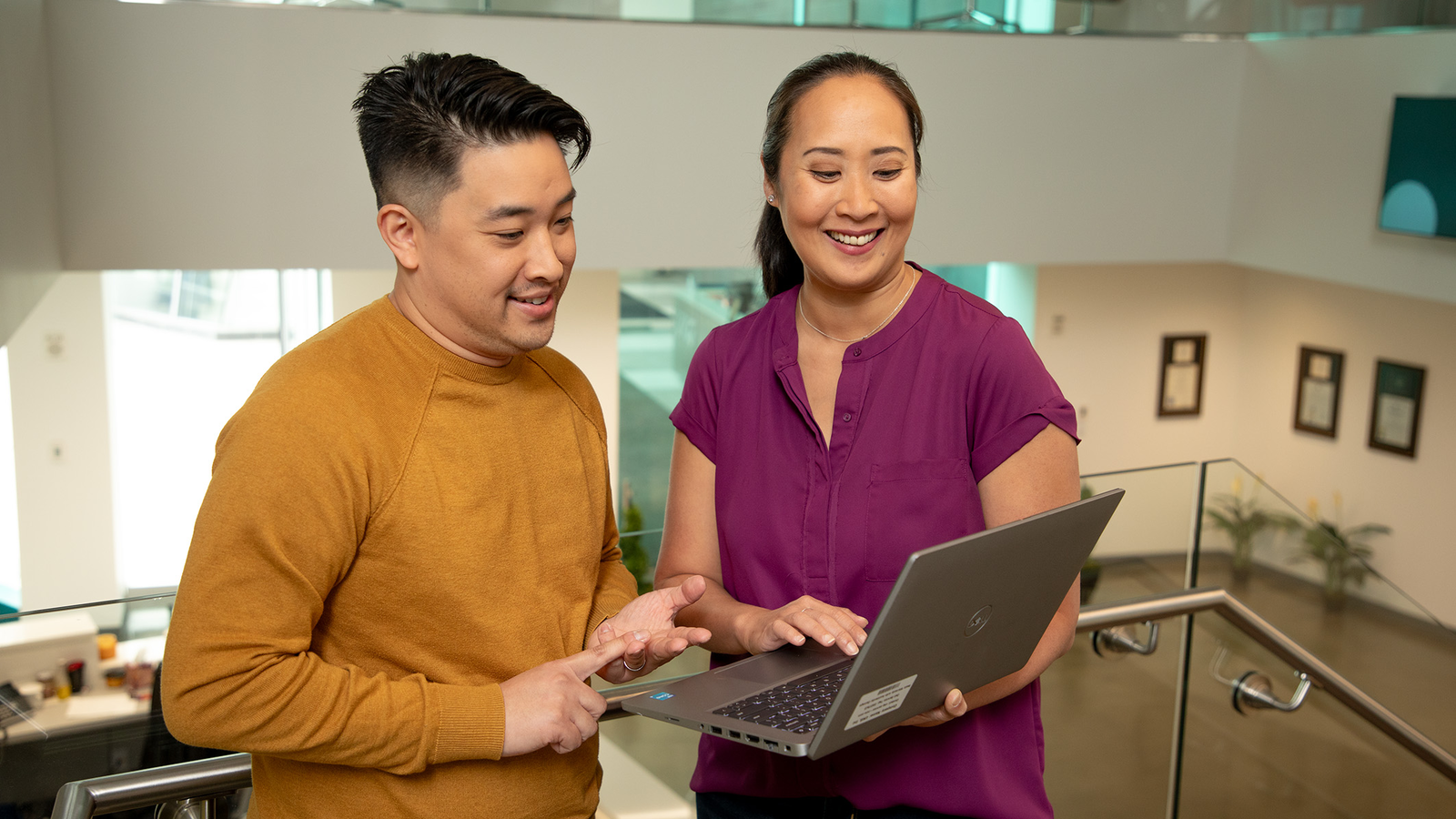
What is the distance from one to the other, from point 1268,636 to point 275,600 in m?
1.90

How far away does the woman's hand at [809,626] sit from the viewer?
52.3 inches

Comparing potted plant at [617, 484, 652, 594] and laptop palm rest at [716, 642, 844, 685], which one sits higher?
laptop palm rest at [716, 642, 844, 685]

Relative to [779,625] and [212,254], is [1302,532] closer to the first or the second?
[779,625]

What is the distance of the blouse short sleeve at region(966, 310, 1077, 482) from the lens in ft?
4.60

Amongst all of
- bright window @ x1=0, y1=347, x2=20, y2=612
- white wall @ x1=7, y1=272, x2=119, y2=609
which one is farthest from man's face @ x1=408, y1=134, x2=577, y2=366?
bright window @ x1=0, y1=347, x2=20, y2=612

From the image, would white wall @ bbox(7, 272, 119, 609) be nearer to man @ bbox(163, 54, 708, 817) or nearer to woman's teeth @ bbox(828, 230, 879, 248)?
man @ bbox(163, 54, 708, 817)

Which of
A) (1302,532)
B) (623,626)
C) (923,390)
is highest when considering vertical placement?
(923,390)

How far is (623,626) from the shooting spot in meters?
1.37

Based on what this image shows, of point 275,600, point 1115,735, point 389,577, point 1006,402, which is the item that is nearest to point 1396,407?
point 1115,735

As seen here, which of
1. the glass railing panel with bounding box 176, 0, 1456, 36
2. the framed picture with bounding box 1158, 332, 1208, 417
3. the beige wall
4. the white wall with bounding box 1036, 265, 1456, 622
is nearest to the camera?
the beige wall

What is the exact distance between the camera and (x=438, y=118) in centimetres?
121

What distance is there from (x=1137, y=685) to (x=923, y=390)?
138cm

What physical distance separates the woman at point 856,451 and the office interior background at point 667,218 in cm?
104

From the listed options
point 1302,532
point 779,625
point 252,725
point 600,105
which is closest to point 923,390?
point 779,625
